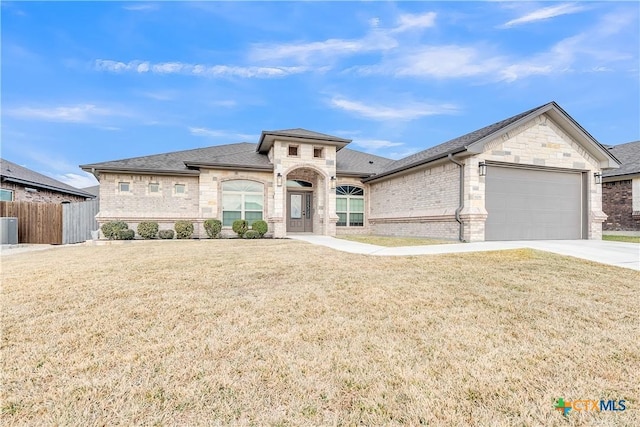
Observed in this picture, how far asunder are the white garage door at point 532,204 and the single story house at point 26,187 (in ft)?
77.7

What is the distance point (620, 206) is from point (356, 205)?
13.7m

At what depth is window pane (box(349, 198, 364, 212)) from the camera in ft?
59.2

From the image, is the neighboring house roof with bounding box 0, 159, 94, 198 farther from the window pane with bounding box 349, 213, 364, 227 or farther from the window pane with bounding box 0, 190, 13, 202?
the window pane with bounding box 349, 213, 364, 227

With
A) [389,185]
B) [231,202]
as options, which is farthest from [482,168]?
[231,202]

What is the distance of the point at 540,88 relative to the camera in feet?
63.2

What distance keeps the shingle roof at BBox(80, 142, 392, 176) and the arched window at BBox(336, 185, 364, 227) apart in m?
1.25

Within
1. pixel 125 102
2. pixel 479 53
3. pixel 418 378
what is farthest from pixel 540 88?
pixel 125 102

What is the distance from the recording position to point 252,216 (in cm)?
1606

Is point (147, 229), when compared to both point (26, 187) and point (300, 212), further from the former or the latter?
point (26, 187)

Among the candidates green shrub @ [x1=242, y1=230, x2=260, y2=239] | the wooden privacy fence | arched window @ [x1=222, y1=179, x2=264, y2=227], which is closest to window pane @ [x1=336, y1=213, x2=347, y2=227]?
arched window @ [x1=222, y1=179, x2=264, y2=227]

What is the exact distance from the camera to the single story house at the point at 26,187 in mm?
16516

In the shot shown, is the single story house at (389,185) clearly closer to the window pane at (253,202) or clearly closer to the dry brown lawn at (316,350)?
the window pane at (253,202)

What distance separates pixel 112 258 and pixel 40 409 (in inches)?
274

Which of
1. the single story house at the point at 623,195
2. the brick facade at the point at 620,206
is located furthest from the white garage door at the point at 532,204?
the brick facade at the point at 620,206
